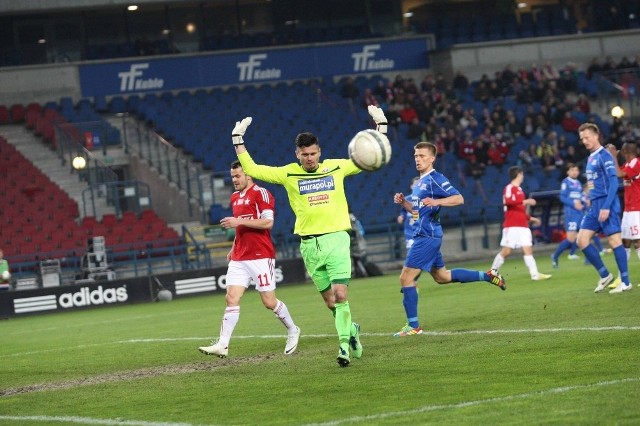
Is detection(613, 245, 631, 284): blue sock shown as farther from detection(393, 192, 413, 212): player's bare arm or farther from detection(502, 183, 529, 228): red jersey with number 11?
detection(502, 183, 529, 228): red jersey with number 11

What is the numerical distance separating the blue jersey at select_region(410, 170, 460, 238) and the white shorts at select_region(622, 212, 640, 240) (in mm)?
4615

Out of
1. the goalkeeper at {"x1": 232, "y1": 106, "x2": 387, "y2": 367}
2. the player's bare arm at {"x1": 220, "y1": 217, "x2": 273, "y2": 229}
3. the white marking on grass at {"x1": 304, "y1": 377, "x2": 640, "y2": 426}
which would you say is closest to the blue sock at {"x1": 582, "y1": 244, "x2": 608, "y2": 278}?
the player's bare arm at {"x1": 220, "y1": 217, "x2": 273, "y2": 229}

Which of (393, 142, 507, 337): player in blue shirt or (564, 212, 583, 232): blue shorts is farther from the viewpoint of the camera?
(564, 212, 583, 232): blue shorts

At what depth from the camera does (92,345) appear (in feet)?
60.0

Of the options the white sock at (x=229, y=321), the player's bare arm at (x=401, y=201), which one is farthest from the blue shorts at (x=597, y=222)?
the white sock at (x=229, y=321)

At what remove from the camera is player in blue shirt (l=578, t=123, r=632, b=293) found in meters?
17.4

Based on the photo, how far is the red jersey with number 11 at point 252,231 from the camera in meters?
14.2

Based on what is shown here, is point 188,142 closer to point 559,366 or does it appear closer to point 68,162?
point 68,162

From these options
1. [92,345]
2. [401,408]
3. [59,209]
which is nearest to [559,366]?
[401,408]

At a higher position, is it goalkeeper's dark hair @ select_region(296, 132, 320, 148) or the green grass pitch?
goalkeeper's dark hair @ select_region(296, 132, 320, 148)

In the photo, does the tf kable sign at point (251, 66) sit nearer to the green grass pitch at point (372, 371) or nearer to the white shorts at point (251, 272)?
the green grass pitch at point (372, 371)

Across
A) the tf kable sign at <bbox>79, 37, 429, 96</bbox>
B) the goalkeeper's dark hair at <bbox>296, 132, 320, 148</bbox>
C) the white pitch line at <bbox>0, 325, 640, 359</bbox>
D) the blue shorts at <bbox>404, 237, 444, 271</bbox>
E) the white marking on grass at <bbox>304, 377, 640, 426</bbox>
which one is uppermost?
the tf kable sign at <bbox>79, 37, 429, 96</bbox>

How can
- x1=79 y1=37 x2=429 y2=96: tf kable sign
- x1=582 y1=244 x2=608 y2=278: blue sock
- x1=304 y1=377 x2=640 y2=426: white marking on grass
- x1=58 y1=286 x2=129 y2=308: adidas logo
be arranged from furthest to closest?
1. x1=79 y1=37 x2=429 y2=96: tf kable sign
2. x1=58 y1=286 x2=129 y2=308: adidas logo
3. x1=582 y1=244 x2=608 y2=278: blue sock
4. x1=304 y1=377 x2=640 y2=426: white marking on grass

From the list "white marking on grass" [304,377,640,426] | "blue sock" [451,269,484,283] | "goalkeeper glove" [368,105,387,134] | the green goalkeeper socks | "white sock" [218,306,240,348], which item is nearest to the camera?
"white marking on grass" [304,377,640,426]
